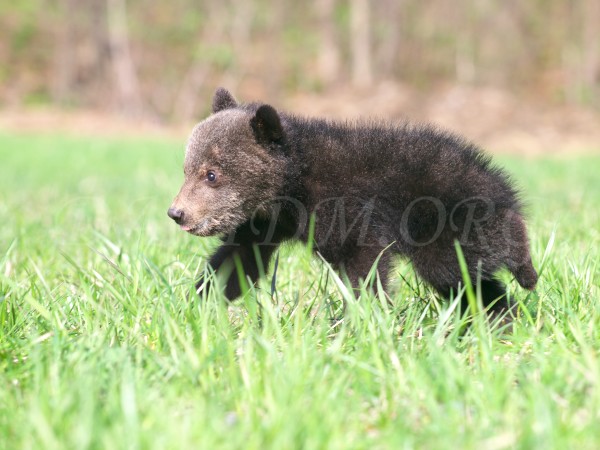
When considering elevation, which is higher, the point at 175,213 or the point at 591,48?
the point at 175,213

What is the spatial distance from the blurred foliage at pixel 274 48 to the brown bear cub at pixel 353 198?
29750mm

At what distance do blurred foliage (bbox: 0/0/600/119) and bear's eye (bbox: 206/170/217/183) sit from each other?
2969 centimetres

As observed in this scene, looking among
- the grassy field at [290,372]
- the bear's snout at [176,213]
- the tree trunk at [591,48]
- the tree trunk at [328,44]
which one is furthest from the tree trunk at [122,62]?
the grassy field at [290,372]

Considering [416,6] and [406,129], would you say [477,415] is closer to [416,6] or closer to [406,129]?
[406,129]

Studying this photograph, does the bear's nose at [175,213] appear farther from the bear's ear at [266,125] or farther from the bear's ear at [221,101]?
the bear's ear at [221,101]

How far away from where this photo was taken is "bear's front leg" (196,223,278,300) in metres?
3.88

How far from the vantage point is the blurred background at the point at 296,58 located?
103ft

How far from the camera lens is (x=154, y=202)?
27.8 ft

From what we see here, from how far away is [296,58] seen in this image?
38469 mm

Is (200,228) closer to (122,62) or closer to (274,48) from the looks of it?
(122,62)

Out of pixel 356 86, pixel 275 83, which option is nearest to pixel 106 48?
pixel 275 83

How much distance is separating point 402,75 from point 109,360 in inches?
1415

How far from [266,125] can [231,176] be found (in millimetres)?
328

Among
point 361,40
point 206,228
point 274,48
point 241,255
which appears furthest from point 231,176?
point 361,40
